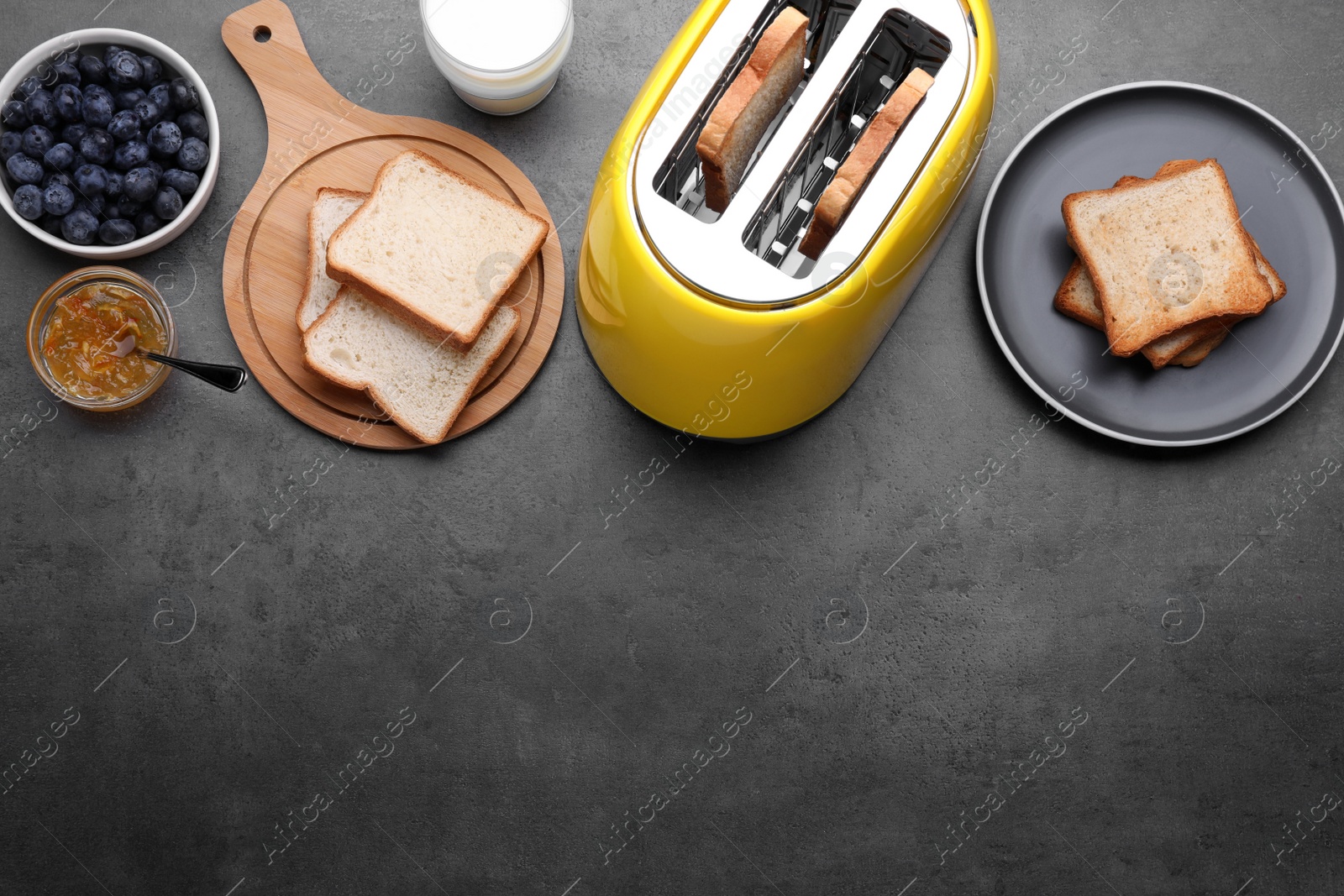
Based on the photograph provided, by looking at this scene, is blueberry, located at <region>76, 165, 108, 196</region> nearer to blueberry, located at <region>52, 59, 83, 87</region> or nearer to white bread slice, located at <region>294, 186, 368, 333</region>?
blueberry, located at <region>52, 59, 83, 87</region>

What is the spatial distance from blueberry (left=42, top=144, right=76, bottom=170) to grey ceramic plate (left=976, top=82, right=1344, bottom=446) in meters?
1.22

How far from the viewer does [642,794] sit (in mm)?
1352

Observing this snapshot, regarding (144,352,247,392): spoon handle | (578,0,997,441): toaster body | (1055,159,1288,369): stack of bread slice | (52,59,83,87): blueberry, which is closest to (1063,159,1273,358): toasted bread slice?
(1055,159,1288,369): stack of bread slice

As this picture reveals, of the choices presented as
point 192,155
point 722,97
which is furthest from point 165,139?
point 722,97

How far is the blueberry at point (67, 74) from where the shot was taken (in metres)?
1.25

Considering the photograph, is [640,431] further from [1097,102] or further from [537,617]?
[1097,102]

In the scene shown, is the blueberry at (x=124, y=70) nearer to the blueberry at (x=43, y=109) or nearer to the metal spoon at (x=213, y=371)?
the blueberry at (x=43, y=109)

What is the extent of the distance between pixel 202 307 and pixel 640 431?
0.65 metres

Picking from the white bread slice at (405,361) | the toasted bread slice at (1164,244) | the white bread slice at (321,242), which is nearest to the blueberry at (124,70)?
the white bread slice at (321,242)

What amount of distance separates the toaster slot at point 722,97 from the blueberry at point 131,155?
72 centimetres

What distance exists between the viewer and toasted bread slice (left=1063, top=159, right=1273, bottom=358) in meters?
1.27

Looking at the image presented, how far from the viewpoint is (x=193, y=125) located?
1.28 meters

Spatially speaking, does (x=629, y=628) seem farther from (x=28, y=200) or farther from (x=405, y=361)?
(x=28, y=200)

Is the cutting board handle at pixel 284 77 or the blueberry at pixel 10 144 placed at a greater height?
the cutting board handle at pixel 284 77
